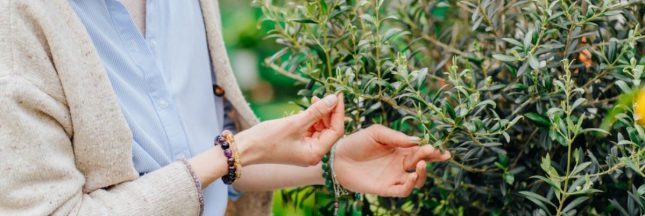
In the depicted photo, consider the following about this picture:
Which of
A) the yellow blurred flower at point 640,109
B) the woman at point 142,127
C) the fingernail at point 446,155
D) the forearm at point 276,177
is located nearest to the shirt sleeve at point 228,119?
the woman at point 142,127

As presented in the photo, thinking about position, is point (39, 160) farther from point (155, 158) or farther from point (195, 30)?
point (195, 30)


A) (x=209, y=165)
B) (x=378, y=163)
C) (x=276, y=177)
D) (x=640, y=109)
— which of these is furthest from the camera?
(x=276, y=177)

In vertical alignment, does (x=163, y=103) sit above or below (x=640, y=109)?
below

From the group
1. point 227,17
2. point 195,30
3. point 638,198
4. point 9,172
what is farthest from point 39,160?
point 227,17

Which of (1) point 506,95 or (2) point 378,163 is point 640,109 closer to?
(1) point 506,95

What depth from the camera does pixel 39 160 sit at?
1346mm

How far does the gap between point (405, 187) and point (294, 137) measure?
0.26 meters

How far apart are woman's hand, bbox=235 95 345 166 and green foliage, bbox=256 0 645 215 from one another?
62 millimetres

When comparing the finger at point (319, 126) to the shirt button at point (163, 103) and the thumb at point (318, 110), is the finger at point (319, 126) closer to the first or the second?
the thumb at point (318, 110)

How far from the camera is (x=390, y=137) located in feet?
5.41

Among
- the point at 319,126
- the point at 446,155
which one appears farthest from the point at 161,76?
the point at 446,155

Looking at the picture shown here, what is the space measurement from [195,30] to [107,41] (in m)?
0.28

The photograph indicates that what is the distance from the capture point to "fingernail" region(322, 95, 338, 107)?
1.55 m

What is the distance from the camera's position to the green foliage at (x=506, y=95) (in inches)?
59.2
